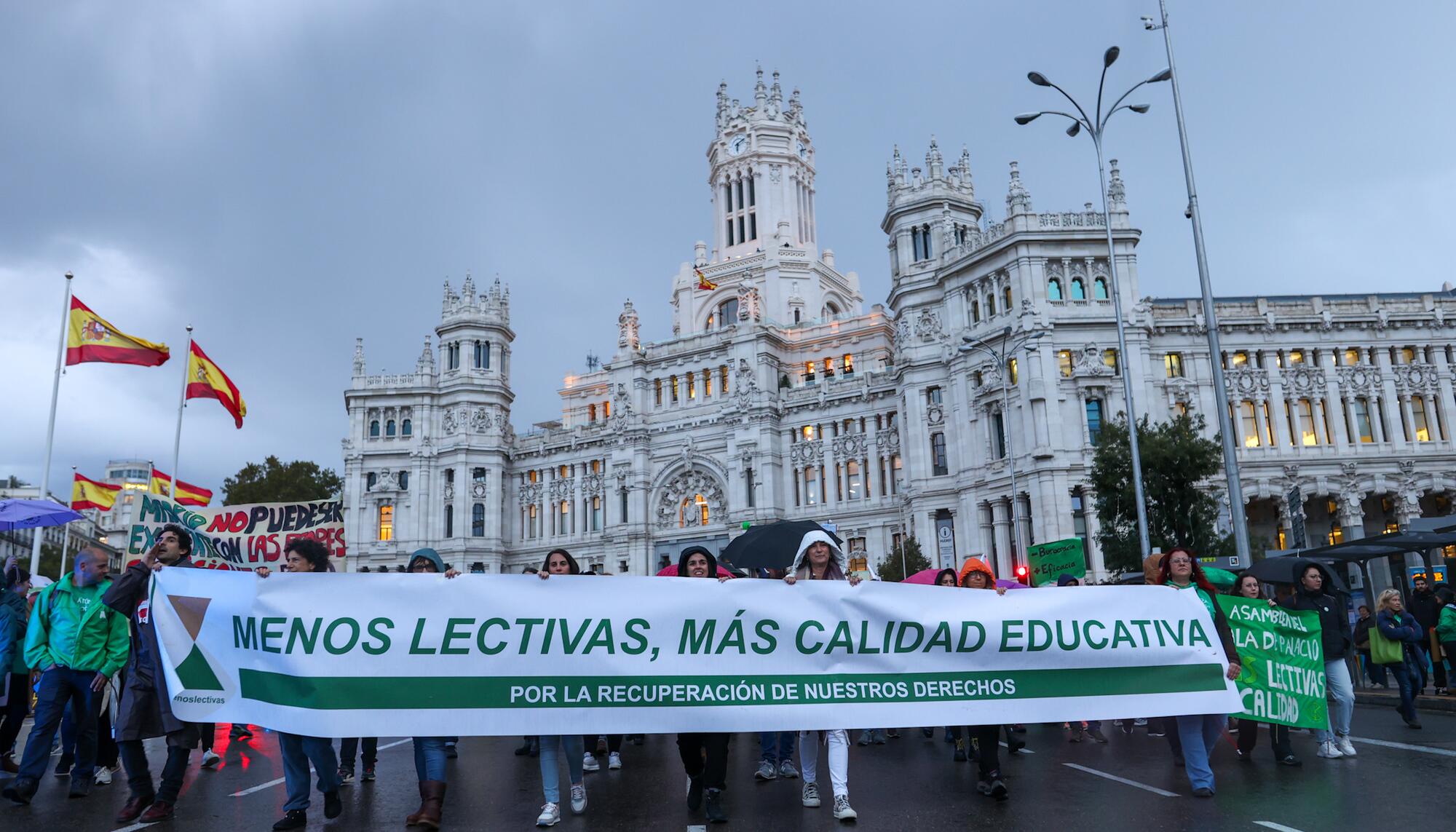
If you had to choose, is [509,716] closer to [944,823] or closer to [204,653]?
[204,653]

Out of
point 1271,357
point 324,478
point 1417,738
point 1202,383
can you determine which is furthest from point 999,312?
point 324,478

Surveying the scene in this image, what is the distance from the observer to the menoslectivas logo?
29.0 ft

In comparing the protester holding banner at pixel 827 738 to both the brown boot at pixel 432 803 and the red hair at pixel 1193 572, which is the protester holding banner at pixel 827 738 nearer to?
the brown boot at pixel 432 803

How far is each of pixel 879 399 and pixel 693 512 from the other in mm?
15197

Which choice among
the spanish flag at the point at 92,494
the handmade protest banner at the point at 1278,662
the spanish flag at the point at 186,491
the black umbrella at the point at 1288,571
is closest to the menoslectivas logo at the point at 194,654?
the handmade protest banner at the point at 1278,662

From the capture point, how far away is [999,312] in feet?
167

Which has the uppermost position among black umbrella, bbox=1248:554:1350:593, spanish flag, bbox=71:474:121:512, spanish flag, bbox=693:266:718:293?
spanish flag, bbox=693:266:718:293

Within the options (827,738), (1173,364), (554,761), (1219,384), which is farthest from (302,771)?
(1173,364)

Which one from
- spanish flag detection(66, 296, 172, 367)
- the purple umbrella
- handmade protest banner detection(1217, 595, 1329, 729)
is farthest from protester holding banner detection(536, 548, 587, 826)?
spanish flag detection(66, 296, 172, 367)

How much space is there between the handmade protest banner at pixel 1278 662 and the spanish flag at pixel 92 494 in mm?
41214

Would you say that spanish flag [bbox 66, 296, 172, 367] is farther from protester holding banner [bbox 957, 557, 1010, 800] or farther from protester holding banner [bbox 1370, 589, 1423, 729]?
protester holding banner [bbox 1370, 589, 1423, 729]

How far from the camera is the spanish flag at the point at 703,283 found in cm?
7531

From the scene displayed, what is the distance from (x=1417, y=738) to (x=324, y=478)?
7478cm

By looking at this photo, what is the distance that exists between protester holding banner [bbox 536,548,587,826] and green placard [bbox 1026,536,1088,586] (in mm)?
19662
